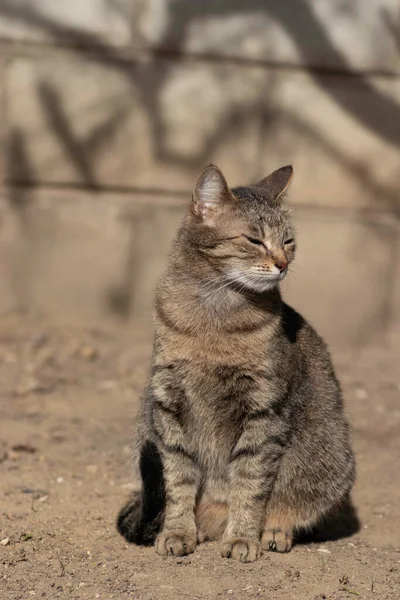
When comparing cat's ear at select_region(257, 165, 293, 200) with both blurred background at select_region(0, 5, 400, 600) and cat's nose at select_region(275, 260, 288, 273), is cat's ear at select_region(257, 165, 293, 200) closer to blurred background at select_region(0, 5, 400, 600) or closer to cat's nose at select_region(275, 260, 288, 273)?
cat's nose at select_region(275, 260, 288, 273)

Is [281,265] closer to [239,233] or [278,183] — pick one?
[239,233]

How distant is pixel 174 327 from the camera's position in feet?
11.3

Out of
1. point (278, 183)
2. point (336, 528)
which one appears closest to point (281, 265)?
point (278, 183)

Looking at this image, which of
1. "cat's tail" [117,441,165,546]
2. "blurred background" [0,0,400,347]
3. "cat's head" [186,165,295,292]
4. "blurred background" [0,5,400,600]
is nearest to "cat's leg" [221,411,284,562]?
"cat's tail" [117,441,165,546]

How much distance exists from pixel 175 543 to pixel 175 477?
0.25m

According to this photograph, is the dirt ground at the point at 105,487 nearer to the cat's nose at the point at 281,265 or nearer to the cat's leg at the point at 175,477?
the cat's leg at the point at 175,477

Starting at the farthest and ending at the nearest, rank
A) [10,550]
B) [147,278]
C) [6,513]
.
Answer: [147,278] → [6,513] → [10,550]

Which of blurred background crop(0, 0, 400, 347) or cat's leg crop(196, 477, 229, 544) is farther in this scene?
blurred background crop(0, 0, 400, 347)

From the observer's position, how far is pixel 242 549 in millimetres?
3365

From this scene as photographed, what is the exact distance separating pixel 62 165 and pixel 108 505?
9.34 feet

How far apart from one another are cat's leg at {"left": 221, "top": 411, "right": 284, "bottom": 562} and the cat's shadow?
1.29ft

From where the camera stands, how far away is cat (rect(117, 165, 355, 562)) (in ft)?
11.1

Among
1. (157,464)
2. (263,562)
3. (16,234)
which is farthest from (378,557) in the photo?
(16,234)

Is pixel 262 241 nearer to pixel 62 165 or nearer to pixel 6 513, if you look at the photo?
pixel 6 513
